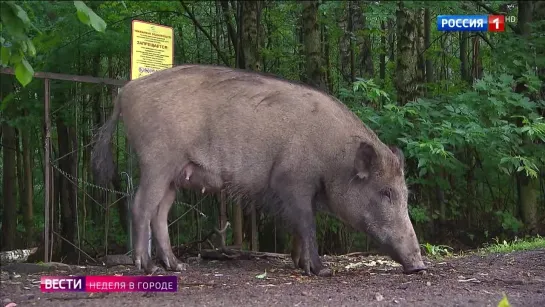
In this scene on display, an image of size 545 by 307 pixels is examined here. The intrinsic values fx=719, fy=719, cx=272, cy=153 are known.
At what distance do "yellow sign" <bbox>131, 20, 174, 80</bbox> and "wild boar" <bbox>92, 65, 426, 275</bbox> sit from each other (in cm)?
60

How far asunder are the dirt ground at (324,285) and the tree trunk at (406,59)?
4.12 metres

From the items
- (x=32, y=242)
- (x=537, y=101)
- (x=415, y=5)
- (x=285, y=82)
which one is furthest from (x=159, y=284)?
(x=32, y=242)

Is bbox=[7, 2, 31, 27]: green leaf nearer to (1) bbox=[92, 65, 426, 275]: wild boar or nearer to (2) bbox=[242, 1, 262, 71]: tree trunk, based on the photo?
(1) bbox=[92, 65, 426, 275]: wild boar

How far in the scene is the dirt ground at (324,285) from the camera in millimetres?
4977

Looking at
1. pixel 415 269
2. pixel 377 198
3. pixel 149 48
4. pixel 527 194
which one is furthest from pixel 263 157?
pixel 527 194

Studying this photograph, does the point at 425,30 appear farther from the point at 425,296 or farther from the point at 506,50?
the point at 425,296

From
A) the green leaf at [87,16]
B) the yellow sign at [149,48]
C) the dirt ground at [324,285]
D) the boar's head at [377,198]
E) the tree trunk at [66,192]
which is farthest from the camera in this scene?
the tree trunk at [66,192]

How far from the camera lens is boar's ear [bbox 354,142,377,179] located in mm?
6693

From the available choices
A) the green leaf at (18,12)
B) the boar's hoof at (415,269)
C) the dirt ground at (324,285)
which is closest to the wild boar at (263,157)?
the boar's hoof at (415,269)

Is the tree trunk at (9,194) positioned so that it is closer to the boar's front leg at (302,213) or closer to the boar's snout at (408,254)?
the boar's front leg at (302,213)

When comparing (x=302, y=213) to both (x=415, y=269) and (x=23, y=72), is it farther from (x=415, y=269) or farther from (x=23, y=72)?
(x=23, y=72)

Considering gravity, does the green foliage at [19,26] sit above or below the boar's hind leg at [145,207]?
above

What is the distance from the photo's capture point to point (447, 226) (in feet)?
41.8

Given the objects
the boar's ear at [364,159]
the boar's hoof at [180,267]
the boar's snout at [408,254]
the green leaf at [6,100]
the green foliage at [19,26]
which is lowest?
the boar's hoof at [180,267]
